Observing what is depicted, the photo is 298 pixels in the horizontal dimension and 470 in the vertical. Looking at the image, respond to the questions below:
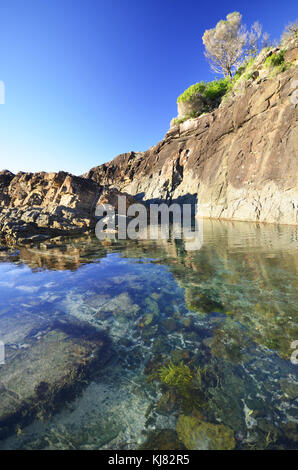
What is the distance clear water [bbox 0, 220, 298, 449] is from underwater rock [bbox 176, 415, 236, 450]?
0.05 metres

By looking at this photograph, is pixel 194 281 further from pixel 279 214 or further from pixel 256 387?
pixel 279 214

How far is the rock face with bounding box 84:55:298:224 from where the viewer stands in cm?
1249

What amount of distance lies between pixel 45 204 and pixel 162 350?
83.7 feet

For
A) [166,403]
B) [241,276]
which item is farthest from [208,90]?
[166,403]

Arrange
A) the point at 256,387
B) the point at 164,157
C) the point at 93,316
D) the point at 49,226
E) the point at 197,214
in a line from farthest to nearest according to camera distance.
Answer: the point at 164,157 → the point at 197,214 → the point at 49,226 → the point at 93,316 → the point at 256,387

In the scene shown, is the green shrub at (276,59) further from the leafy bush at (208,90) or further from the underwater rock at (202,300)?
the underwater rock at (202,300)

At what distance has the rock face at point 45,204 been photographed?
13.8 meters

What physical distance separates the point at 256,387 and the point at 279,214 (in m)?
12.7

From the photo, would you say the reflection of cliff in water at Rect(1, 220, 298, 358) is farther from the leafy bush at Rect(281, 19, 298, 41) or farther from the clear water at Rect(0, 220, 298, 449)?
the leafy bush at Rect(281, 19, 298, 41)

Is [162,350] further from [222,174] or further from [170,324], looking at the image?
[222,174]

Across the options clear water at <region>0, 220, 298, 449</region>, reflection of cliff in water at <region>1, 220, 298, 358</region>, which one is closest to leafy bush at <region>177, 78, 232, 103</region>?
reflection of cliff in water at <region>1, 220, 298, 358</region>

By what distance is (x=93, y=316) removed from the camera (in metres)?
3.31

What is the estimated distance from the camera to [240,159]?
16.8m
